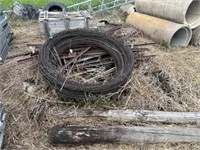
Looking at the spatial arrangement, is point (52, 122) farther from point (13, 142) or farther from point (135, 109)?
point (135, 109)

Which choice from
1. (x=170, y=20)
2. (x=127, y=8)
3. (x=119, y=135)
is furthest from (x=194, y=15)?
(x=119, y=135)

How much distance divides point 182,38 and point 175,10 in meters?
0.65

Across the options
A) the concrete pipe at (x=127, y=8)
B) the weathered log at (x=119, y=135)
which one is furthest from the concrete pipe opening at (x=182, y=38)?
the weathered log at (x=119, y=135)

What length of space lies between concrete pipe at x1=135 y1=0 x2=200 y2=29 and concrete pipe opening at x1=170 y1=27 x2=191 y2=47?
17 cm

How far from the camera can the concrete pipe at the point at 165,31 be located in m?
5.53

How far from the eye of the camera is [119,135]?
3.15 meters

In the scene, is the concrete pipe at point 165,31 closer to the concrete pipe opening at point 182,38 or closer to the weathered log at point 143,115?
the concrete pipe opening at point 182,38

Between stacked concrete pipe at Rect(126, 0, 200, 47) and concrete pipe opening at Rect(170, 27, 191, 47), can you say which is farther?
concrete pipe opening at Rect(170, 27, 191, 47)

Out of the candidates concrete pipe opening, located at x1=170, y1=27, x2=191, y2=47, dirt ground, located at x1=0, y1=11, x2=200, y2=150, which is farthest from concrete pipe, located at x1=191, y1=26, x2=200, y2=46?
dirt ground, located at x1=0, y1=11, x2=200, y2=150

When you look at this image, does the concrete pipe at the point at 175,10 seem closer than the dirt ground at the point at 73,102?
No

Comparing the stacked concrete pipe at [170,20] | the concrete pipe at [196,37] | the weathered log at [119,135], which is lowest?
the weathered log at [119,135]

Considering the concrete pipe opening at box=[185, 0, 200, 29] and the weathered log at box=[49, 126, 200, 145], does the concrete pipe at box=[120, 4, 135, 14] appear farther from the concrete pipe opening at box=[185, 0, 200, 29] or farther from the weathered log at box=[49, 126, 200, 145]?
the weathered log at box=[49, 126, 200, 145]

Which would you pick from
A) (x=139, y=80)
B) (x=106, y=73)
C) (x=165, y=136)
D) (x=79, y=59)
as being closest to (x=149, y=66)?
(x=139, y=80)

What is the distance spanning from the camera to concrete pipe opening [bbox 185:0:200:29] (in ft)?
19.5
